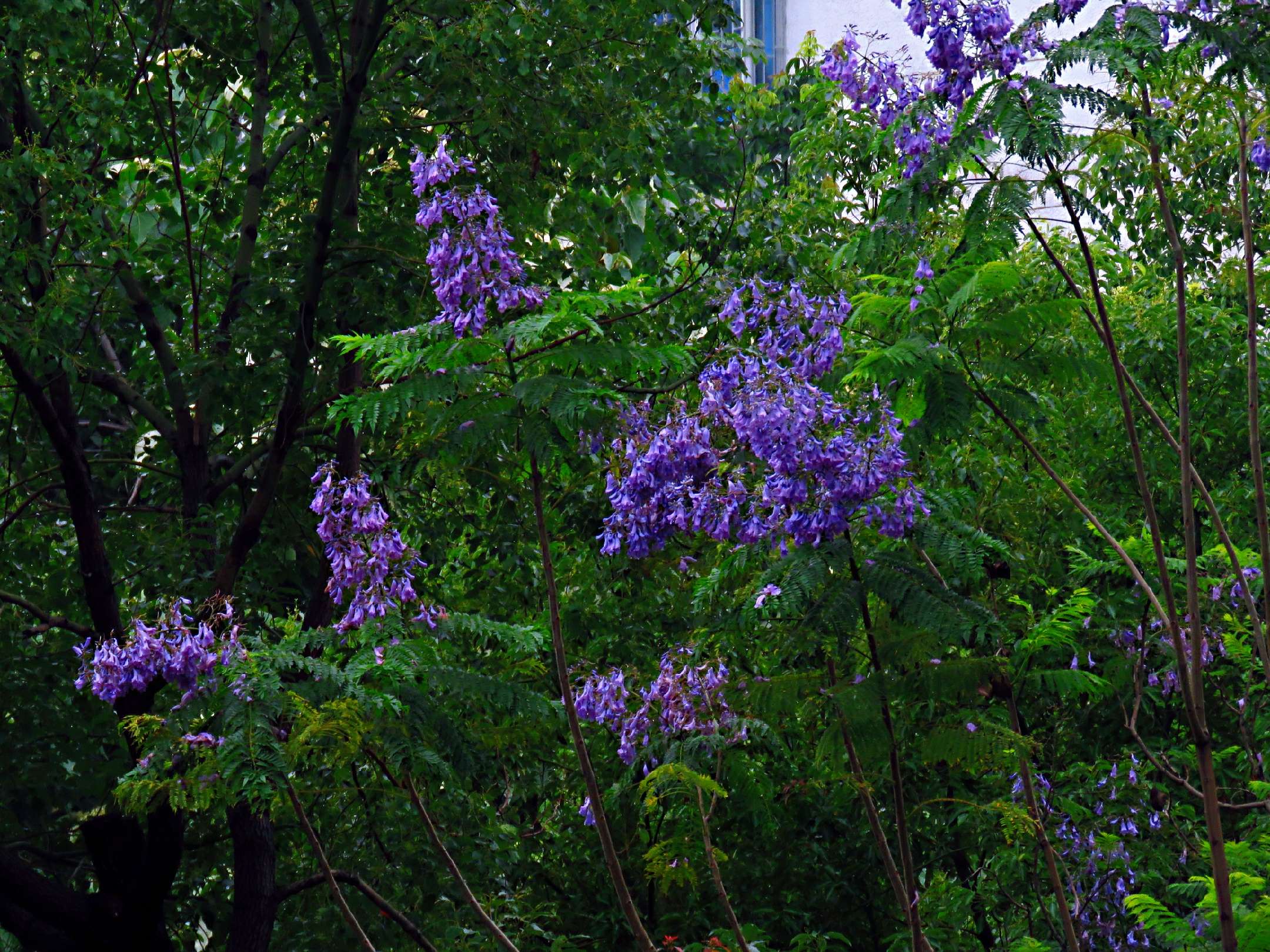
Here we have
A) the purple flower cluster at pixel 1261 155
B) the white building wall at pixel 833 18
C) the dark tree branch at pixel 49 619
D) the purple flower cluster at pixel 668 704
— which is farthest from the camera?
the white building wall at pixel 833 18

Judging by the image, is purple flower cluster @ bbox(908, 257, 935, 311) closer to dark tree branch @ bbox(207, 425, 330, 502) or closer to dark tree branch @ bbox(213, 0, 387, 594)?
dark tree branch @ bbox(213, 0, 387, 594)

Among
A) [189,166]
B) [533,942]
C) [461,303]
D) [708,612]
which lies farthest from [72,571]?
[461,303]

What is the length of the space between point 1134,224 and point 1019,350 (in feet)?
18.7

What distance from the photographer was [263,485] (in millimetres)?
7051

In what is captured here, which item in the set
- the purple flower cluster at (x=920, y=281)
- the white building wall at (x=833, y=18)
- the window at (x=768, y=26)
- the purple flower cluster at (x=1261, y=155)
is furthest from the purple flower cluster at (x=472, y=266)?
the window at (x=768, y=26)

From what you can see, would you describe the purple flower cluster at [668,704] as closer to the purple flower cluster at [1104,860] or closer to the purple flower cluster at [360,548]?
the purple flower cluster at [360,548]

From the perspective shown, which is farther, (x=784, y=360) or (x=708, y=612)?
(x=708, y=612)

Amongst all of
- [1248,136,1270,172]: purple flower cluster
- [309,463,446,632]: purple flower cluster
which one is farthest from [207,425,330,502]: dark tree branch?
[1248,136,1270,172]: purple flower cluster

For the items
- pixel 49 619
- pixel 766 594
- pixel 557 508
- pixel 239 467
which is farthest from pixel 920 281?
pixel 49 619

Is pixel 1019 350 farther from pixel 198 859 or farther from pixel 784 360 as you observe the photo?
pixel 198 859

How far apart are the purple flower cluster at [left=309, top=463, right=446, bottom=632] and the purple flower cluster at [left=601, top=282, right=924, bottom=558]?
930 mm

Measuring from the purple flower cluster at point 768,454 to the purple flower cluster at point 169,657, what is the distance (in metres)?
1.48

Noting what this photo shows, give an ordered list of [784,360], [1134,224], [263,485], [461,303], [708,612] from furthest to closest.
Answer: [1134,224] < [263,485] < [708,612] < [784,360] < [461,303]

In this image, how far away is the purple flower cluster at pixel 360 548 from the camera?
472 cm
